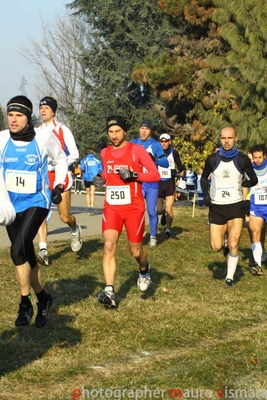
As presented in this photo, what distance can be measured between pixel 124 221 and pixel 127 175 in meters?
0.65

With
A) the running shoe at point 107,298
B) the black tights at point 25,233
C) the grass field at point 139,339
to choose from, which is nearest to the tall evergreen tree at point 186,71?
the grass field at point 139,339

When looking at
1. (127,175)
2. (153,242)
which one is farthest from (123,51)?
(127,175)

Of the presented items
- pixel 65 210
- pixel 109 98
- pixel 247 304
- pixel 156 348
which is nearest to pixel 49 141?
pixel 156 348

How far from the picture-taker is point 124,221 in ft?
26.7

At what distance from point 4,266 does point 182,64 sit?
22.3 m

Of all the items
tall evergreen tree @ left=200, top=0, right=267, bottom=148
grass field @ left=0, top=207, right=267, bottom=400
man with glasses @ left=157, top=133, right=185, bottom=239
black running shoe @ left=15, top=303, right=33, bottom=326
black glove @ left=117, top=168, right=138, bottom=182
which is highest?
tall evergreen tree @ left=200, top=0, right=267, bottom=148

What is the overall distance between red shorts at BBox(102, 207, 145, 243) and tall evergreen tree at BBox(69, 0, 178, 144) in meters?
33.1

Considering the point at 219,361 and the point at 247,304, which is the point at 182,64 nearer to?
the point at 247,304

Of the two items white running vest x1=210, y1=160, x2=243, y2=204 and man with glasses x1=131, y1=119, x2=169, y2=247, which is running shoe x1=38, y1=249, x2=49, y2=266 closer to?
man with glasses x1=131, y1=119, x2=169, y2=247

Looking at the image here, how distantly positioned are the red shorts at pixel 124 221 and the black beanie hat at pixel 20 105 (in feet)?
5.82

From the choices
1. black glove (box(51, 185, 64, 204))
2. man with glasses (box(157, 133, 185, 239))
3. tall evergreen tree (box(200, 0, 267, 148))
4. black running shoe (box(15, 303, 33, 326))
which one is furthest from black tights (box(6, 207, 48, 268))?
tall evergreen tree (box(200, 0, 267, 148))

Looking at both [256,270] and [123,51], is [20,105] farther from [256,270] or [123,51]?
[123,51]

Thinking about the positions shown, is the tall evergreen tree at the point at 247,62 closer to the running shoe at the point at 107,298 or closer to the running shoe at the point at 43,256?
the running shoe at the point at 43,256

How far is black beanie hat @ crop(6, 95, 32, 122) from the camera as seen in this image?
21.6 feet
